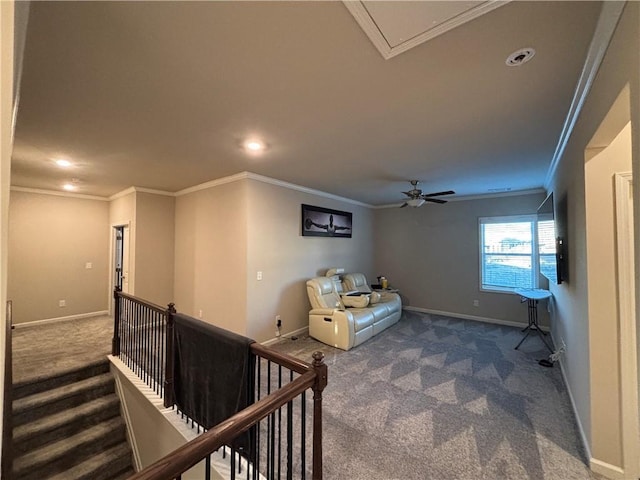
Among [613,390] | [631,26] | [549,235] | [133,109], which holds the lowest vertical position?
[613,390]

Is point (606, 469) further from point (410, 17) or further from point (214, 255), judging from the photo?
point (214, 255)

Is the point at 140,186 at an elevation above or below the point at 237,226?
above

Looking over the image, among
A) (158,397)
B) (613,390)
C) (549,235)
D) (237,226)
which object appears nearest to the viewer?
(613,390)

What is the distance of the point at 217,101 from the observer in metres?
2.03

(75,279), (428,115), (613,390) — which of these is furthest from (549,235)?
(75,279)

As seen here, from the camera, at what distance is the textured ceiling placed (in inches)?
52.3

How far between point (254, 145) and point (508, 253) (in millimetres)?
5217

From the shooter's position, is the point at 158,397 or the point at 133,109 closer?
the point at 133,109

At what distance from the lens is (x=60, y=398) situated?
3008 mm

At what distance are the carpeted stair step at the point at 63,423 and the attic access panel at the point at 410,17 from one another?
448cm

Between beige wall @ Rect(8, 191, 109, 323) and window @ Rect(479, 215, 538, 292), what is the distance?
309 inches

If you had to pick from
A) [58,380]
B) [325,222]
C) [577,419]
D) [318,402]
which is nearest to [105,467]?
[58,380]

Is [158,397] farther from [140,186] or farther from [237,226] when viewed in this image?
[140,186]

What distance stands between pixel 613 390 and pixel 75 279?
24.7ft
